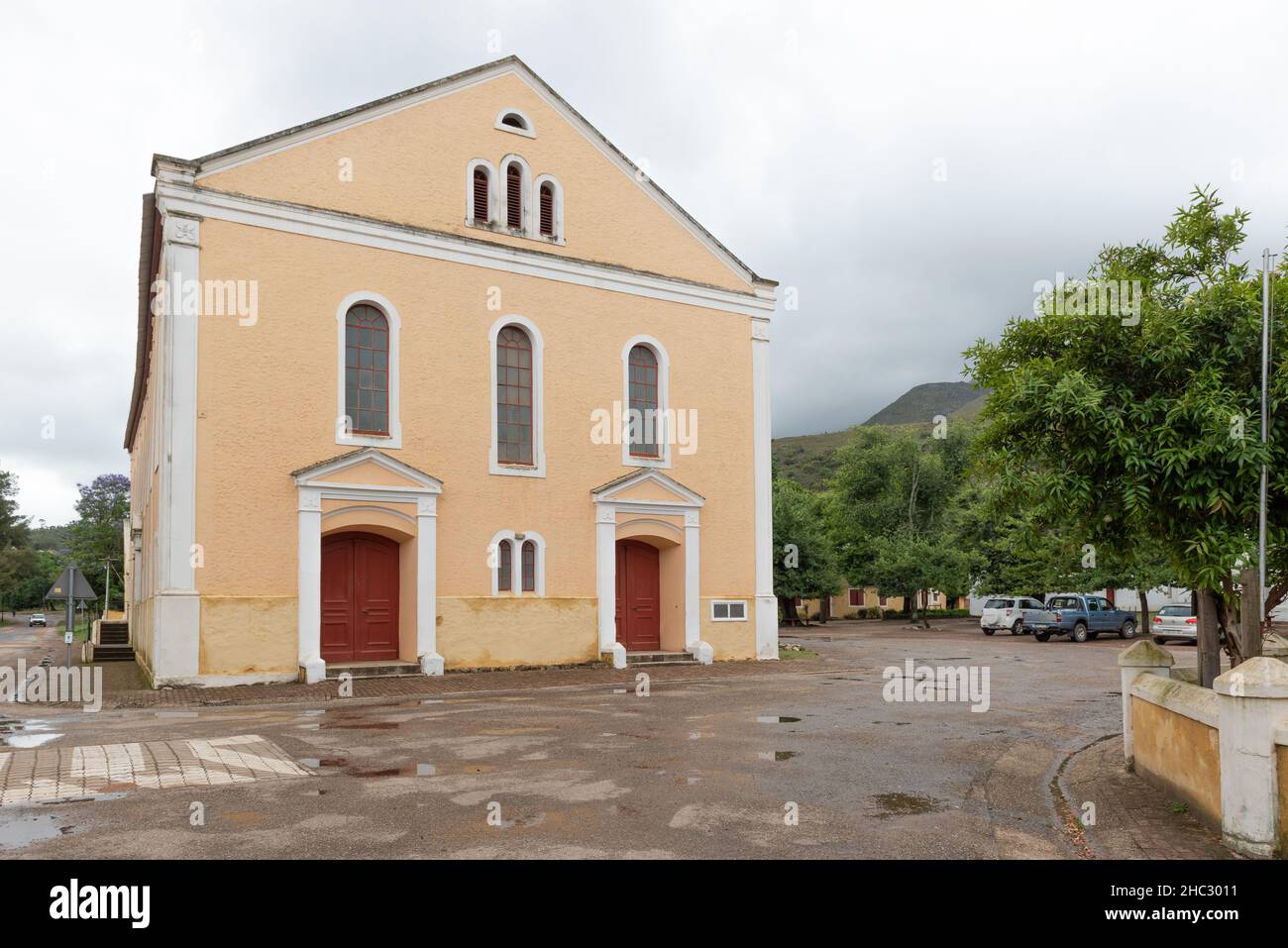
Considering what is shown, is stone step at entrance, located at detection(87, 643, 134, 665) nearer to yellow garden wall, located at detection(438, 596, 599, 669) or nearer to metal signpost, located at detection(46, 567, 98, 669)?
metal signpost, located at detection(46, 567, 98, 669)

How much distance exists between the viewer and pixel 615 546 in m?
22.3

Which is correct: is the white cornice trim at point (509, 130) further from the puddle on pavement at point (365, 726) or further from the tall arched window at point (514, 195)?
the puddle on pavement at point (365, 726)

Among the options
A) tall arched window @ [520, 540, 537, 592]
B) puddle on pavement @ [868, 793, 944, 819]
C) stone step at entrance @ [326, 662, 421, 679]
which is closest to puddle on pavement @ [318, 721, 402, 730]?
stone step at entrance @ [326, 662, 421, 679]

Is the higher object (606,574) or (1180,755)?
(606,574)

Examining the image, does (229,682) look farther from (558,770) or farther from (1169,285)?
(1169,285)

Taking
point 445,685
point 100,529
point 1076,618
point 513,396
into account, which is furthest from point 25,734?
point 100,529

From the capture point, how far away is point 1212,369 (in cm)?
746

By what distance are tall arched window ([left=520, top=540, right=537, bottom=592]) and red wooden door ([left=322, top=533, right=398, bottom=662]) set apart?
8.41 ft

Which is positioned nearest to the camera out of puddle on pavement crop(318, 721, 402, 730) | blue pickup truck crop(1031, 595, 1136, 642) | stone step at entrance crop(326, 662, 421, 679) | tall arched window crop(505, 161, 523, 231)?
puddle on pavement crop(318, 721, 402, 730)

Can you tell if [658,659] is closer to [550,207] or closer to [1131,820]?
[550,207]

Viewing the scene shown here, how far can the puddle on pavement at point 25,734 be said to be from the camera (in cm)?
1102

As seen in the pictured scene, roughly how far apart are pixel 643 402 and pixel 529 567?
475 cm

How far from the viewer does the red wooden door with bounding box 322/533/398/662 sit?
1898 centimetres

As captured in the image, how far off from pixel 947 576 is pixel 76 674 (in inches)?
1297
